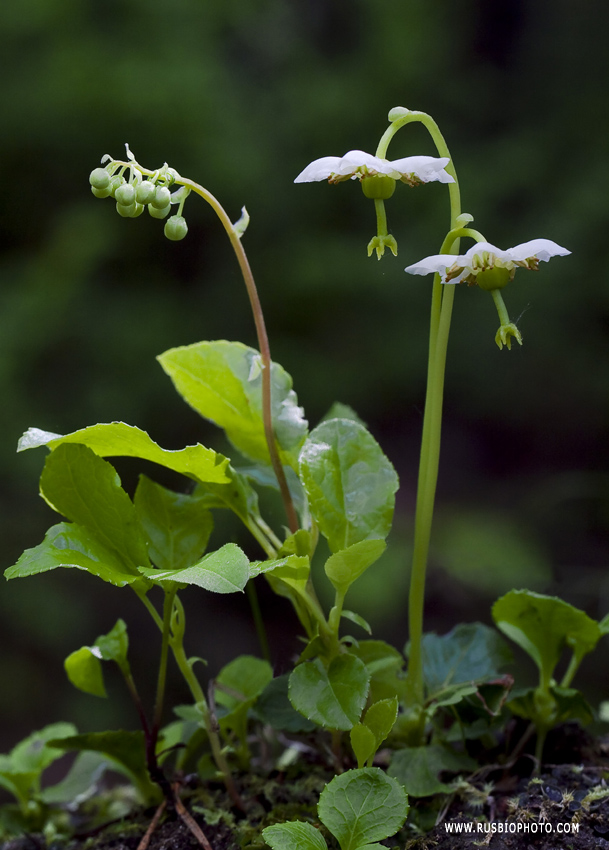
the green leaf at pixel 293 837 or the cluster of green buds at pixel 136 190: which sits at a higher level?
the cluster of green buds at pixel 136 190

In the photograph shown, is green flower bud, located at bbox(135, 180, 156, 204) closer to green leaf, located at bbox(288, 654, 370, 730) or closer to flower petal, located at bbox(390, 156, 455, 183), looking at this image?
flower petal, located at bbox(390, 156, 455, 183)

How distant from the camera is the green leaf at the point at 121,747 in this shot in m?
0.58

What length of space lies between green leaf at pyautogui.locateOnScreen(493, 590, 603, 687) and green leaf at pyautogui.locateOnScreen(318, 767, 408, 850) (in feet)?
0.62

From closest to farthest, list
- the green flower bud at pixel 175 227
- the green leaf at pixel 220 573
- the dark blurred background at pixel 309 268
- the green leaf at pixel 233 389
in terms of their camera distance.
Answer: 1. the green leaf at pixel 220 573
2. the green flower bud at pixel 175 227
3. the green leaf at pixel 233 389
4. the dark blurred background at pixel 309 268

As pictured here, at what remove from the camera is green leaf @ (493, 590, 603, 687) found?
A: 0.57 meters

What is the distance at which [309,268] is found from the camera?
5.63 feet

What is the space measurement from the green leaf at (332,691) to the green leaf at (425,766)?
0.29 feet

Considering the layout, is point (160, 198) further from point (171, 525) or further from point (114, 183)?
point (171, 525)

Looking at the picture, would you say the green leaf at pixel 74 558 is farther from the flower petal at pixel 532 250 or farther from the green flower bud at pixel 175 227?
the flower petal at pixel 532 250

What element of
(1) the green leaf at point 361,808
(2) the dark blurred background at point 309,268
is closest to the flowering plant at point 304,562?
(1) the green leaf at point 361,808

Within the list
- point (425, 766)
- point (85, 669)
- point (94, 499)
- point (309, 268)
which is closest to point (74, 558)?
point (94, 499)

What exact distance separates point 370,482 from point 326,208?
130cm

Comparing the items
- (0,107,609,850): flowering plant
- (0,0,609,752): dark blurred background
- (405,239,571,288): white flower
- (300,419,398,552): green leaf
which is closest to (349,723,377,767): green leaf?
(0,107,609,850): flowering plant

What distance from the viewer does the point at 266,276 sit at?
5.69 feet
